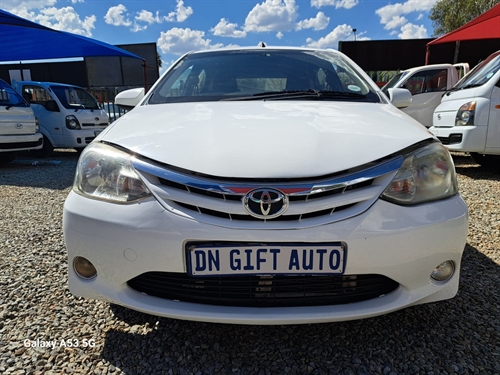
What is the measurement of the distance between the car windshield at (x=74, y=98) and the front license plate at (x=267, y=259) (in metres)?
7.75

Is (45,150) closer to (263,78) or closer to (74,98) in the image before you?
(74,98)

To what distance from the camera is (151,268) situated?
4.20 ft

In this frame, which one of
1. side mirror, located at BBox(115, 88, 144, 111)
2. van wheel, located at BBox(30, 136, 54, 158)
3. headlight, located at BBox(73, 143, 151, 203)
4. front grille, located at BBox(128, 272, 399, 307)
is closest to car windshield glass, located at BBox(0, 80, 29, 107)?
van wheel, located at BBox(30, 136, 54, 158)

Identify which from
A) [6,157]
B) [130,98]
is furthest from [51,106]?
[130,98]

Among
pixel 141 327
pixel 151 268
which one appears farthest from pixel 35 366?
pixel 151 268

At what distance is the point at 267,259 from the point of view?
1.23 meters

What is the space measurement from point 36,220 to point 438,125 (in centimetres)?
532

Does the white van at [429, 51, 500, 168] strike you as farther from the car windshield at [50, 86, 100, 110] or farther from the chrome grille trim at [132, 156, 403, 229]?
the car windshield at [50, 86, 100, 110]

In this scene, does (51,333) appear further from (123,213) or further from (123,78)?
(123,78)

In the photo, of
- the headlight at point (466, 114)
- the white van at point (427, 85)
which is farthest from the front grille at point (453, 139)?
the white van at point (427, 85)

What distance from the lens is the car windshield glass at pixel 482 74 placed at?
480 centimetres

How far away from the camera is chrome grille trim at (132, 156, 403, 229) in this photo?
122cm

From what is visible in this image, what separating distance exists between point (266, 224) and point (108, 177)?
641mm

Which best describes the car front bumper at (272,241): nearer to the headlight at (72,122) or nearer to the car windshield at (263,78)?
the car windshield at (263,78)
